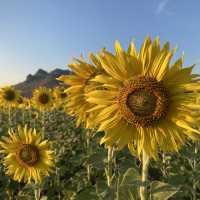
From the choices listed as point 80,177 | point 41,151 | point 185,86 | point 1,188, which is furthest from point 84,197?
point 1,188

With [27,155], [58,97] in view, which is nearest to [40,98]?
[58,97]

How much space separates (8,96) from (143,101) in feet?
43.0

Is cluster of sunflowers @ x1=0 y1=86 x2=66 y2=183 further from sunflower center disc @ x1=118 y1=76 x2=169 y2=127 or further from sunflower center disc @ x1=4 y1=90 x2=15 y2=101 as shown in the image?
sunflower center disc @ x1=4 y1=90 x2=15 y2=101

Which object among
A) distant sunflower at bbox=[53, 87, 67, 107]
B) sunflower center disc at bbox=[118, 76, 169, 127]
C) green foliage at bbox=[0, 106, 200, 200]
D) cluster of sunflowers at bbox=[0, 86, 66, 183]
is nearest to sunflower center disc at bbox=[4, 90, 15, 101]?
distant sunflower at bbox=[53, 87, 67, 107]

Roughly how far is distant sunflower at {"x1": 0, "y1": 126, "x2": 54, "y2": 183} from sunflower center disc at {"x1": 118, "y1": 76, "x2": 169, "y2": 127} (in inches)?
144

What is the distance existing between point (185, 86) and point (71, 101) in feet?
6.64

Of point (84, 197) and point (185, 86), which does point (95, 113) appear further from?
point (84, 197)

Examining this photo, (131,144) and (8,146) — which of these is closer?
(131,144)

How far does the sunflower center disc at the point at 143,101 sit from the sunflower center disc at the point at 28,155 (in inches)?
149

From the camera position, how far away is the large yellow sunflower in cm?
332

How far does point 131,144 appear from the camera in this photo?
140 inches

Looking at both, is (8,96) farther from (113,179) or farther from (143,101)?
(143,101)

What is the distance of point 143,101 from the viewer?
3.48 m

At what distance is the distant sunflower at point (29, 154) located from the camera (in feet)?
22.7
